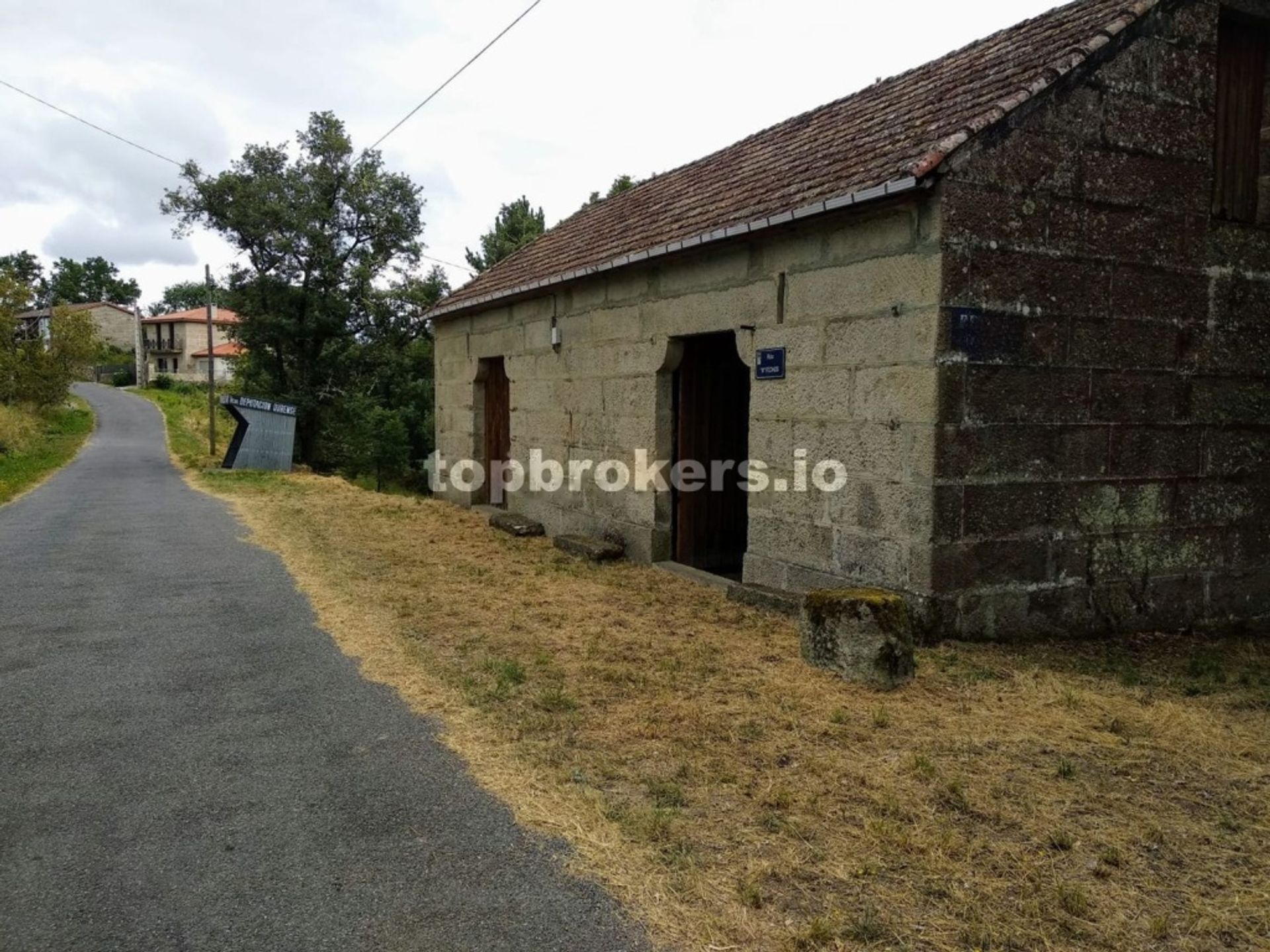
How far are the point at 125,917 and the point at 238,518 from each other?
1025 centimetres

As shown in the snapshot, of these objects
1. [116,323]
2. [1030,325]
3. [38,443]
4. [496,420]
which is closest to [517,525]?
[496,420]

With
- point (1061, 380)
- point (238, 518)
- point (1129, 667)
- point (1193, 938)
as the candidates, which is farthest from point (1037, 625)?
point (238, 518)

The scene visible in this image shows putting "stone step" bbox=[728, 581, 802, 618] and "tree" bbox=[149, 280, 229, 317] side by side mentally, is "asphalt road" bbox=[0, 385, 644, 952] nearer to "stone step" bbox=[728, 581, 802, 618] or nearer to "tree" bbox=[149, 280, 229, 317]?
"stone step" bbox=[728, 581, 802, 618]

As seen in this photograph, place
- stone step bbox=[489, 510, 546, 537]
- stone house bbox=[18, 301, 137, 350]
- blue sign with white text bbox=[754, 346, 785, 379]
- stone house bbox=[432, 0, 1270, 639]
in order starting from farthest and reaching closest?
stone house bbox=[18, 301, 137, 350] → stone step bbox=[489, 510, 546, 537] → blue sign with white text bbox=[754, 346, 785, 379] → stone house bbox=[432, 0, 1270, 639]

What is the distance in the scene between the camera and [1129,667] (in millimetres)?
5633

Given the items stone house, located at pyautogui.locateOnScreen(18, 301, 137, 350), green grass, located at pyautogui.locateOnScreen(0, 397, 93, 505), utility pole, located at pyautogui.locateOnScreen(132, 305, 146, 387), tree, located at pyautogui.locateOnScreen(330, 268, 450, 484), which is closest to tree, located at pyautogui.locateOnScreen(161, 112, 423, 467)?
tree, located at pyautogui.locateOnScreen(330, 268, 450, 484)

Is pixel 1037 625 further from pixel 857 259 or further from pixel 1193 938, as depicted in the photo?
pixel 1193 938

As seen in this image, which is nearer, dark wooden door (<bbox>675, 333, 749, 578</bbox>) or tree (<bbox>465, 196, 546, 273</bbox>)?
dark wooden door (<bbox>675, 333, 749, 578</bbox>)

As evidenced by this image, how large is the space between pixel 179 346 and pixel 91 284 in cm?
2550

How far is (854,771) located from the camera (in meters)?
3.79

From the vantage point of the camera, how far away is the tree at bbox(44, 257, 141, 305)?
87.1 m

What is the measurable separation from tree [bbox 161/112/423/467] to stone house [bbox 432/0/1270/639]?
21896mm

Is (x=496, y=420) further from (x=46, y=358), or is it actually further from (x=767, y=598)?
(x=46, y=358)

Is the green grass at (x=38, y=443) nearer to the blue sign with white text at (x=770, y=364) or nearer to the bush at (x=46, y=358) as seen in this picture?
the bush at (x=46, y=358)
